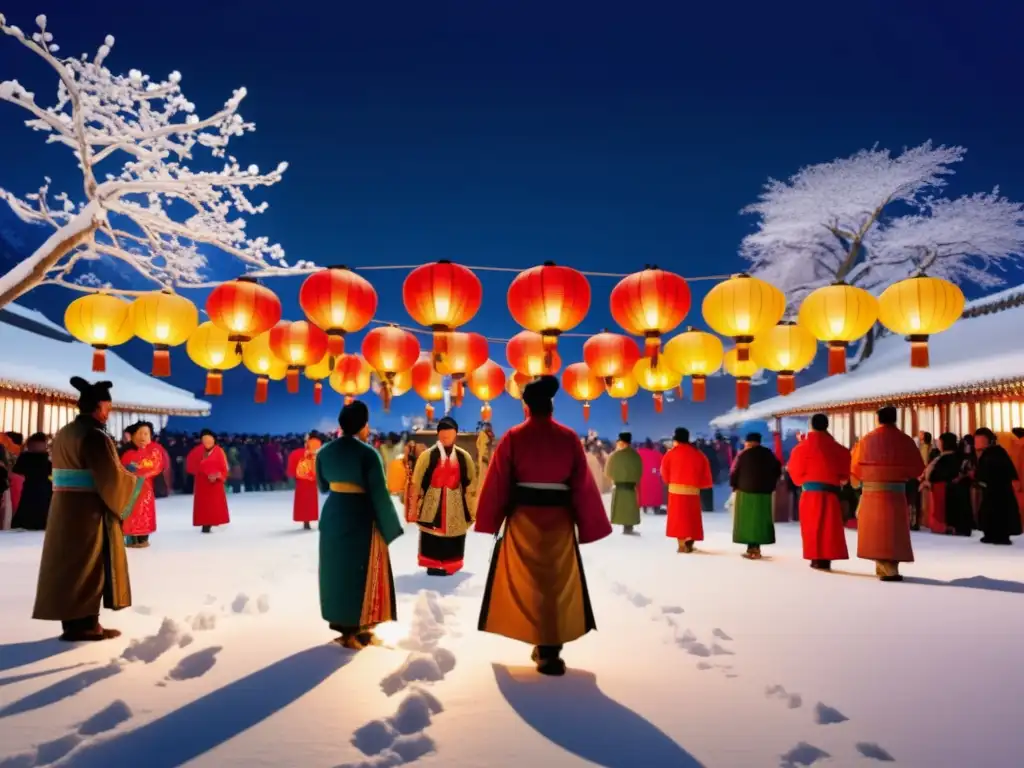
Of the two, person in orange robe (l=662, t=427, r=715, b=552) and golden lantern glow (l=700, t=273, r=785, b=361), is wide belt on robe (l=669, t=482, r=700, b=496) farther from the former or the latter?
golden lantern glow (l=700, t=273, r=785, b=361)

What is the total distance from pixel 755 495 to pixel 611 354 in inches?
111

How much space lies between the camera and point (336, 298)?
8.07 metres

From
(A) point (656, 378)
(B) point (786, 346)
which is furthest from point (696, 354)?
(A) point (656, 378)

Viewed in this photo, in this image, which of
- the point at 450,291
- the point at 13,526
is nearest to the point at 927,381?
the point at 450,291

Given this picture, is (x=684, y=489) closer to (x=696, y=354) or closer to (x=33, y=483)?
(x=696, y=354)

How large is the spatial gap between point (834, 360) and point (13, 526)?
12377 mm

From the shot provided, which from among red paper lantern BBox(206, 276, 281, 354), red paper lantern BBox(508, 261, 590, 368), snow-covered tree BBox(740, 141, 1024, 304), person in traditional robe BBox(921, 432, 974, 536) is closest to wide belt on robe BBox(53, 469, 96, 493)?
red paper lantern BBox(206, 276, 281, 354)

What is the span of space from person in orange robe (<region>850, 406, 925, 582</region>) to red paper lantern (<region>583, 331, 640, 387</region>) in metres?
4.02

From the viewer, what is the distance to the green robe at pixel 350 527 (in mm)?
4781

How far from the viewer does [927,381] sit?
43.5ft

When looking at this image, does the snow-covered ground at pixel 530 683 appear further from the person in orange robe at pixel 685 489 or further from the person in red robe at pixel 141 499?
the person in orange robe at pixel 685 489

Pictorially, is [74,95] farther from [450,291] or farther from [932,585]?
[932,585]

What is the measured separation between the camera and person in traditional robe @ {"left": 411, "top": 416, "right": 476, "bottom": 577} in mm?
7625

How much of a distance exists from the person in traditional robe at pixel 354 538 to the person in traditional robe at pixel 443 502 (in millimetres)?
2580
